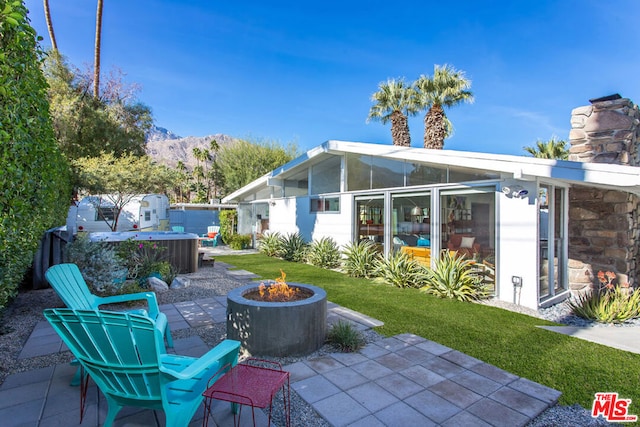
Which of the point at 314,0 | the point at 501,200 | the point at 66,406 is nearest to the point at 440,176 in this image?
the point at 501,200

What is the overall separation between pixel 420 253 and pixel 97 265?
6963 millimetres

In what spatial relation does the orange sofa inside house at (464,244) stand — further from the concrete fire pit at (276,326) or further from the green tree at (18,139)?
the green tree at (18,139)

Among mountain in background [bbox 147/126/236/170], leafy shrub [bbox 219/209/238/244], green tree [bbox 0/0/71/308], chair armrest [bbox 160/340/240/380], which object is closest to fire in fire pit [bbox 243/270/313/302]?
chair armrest [bbox 160/340/240/380]

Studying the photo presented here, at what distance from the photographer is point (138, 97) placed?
811 inches

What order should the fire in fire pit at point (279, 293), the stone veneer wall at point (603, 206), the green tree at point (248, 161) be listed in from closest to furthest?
the fire in fire pit at point (279, 293) → the stone veneer wall at point (603, 206) → the green tree at point (248, 161)

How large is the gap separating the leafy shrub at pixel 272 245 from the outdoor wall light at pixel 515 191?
8.39 meters

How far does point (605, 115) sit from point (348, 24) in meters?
10.6

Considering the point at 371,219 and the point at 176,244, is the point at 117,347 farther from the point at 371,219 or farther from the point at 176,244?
the point at 371,219

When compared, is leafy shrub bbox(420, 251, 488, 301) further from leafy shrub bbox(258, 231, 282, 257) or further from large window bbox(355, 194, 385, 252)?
leafy shrub bbox(258, 231, 282, 257)

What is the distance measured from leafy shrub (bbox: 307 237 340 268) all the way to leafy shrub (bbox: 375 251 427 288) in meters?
2.47

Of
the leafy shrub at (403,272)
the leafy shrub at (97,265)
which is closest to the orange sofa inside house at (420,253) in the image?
the leafy shrub at (403,272)

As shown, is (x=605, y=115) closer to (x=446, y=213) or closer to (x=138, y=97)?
(x=446, y=213)

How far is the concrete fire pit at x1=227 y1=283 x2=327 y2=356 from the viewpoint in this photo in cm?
369

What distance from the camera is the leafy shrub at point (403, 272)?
7.62 meters
